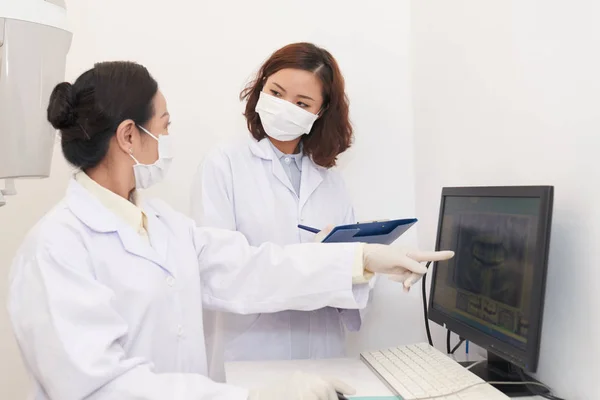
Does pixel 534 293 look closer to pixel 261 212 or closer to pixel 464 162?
pixel 464 162

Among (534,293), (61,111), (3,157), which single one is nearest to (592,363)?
(534,293)

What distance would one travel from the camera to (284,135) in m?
1.75

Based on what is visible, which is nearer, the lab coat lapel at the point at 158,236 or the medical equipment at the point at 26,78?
the lab coat lapel at the point at 158,236

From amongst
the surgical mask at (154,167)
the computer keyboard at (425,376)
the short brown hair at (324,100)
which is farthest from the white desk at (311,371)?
the short brown hair at (324,100)

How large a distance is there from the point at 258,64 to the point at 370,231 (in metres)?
0.98

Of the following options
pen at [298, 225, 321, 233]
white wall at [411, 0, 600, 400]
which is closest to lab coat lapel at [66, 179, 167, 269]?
pen at [298, 225, 321, 233]

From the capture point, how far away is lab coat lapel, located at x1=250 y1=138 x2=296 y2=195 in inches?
69.7

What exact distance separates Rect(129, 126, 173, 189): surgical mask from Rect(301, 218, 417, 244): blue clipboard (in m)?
0.42

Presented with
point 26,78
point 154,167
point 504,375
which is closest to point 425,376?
point 504,375

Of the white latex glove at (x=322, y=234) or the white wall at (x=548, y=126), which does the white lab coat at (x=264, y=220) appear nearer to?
the white latex glove at (x=322, y=234)

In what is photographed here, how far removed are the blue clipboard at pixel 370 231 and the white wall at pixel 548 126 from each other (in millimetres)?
310

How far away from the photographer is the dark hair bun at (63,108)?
121 centimetres

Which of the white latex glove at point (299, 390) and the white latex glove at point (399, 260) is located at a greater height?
the white latex glove at point (399, 260)

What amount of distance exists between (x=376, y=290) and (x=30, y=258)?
4.39ft
